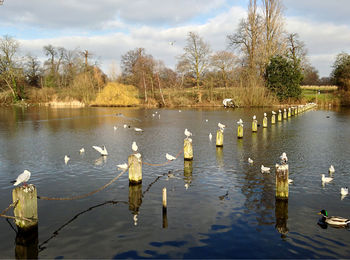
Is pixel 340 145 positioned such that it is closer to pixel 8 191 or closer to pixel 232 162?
pixel 232 162

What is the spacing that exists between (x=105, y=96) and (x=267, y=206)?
52.6 meters

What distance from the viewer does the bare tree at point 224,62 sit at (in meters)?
55.0

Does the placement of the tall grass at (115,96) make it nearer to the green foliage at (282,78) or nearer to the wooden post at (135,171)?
the green foliage at (282,78)

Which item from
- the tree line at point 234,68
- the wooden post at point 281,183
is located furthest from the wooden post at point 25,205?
the tree line at point 234,68

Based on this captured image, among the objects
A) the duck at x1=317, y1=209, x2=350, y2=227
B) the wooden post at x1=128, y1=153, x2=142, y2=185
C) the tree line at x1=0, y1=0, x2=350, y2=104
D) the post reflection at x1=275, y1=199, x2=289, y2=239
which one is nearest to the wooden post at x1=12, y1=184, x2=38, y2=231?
the wooden post at x1=128, y1=153, x2=142, y2=185

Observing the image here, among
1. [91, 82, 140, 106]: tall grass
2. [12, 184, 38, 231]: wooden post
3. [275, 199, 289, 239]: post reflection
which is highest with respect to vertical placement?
[91, 82, 140, 106]: tall grass

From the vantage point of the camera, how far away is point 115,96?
188ft

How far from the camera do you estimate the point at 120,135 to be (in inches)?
856

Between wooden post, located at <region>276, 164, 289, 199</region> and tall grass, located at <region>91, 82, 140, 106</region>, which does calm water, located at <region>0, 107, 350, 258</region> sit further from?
tall grass, located at <region>91, 82, 140, 106</region>

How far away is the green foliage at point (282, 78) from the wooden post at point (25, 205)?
161ft

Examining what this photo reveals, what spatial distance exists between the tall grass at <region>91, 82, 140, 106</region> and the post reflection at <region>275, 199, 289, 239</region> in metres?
51.6

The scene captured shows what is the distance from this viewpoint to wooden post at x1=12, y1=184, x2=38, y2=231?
643 cm

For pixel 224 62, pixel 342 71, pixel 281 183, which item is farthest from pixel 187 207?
pixel 342 71

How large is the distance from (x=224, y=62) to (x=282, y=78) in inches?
430
